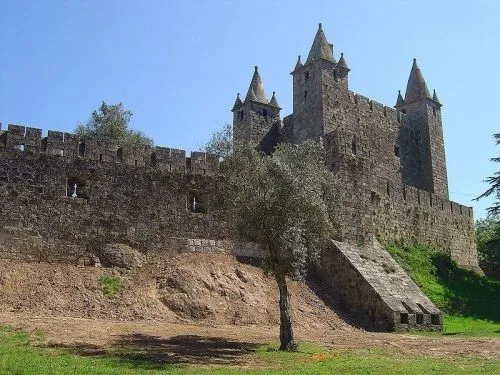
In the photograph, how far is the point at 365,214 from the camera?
30.2m

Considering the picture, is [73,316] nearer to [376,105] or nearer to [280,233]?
[280,233]

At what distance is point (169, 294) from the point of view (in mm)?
22422

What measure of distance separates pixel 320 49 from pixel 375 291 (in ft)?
69.4

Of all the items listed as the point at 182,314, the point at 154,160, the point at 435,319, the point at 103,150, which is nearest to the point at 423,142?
the point at 435,319

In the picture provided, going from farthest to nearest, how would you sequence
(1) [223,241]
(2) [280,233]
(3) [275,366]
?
A: (1) [223,241], (2) [280,233], (3) [275,366]

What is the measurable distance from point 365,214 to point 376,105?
17.2 meters

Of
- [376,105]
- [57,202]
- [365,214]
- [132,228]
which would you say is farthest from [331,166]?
[376,105]

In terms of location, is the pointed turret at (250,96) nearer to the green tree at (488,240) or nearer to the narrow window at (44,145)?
the green tree at (488,240)

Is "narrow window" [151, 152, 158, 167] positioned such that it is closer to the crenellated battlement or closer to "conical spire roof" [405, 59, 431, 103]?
the crenellated battlement

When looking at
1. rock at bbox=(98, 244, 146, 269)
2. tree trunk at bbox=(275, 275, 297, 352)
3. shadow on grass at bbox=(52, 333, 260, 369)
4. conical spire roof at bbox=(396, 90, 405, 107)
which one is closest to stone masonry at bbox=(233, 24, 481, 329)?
conical spire roof at bbox=(396, 90, 405, 107)

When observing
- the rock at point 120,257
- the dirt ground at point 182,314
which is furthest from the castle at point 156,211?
the dirt ground at point 182,314

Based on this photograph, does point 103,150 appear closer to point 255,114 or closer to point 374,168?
point 255,114

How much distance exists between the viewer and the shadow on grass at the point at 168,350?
14210mm

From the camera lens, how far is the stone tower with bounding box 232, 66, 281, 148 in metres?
42.5
